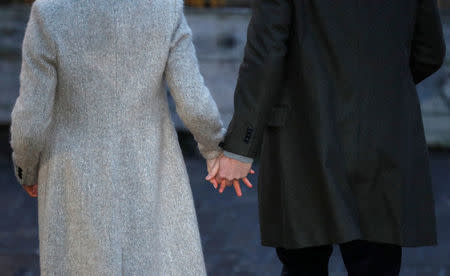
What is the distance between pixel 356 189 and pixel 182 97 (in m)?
0.73

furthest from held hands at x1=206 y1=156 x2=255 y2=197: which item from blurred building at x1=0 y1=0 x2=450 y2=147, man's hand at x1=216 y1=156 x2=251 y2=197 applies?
blurred building at x1=0 y1=0 x2=450 y2=147

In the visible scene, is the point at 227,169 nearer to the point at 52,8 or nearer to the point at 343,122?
the point at 343,122

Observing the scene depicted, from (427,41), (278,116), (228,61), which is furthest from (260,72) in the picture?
(228,61)

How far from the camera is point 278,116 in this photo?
9.57ft

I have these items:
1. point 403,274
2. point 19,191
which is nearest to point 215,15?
point 19,191

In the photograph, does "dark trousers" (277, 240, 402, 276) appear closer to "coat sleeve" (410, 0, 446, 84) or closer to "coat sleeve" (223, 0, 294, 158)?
"coat sleeve" (223, 0, 294, 158)

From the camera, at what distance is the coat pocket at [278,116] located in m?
2.90

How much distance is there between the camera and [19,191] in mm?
6812

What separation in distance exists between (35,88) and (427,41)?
4.94ft

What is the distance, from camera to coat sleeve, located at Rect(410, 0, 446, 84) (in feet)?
9.66

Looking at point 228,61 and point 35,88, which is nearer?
point 35,88

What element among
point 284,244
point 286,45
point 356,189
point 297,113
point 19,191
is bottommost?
point 19,191

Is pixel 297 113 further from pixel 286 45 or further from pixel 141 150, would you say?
pixel 141 150

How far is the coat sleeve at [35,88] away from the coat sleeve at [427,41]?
1.39m
